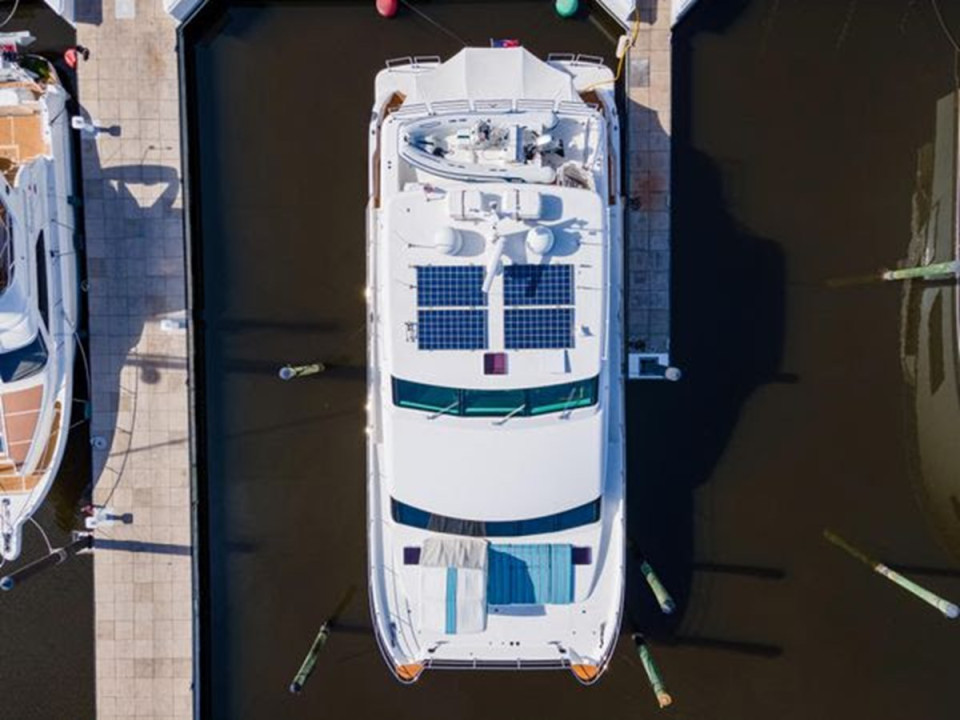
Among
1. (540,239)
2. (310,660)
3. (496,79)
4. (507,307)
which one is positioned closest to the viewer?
(540,239)

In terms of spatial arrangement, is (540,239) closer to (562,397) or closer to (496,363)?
(496,363)

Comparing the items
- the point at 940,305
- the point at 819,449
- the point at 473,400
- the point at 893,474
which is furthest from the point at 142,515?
the point at 940,305

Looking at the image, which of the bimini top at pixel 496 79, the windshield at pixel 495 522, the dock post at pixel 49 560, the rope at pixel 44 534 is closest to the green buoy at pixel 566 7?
the bimini top at pixel 496 79

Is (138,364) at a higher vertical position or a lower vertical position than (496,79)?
lower

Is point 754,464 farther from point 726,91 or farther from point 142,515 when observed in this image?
point 142,515

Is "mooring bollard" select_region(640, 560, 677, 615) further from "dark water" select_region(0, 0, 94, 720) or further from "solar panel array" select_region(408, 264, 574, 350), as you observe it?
"dark water" select_region(0, 0, 94, 720)

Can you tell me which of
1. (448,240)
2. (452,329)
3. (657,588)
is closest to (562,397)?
(452,329)

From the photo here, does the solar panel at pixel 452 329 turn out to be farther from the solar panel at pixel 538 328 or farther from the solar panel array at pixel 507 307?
the solar panel at pixel 538 328
